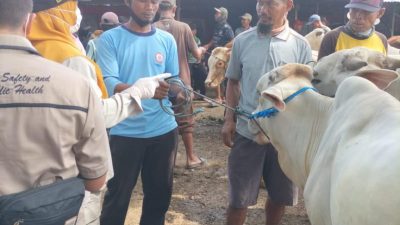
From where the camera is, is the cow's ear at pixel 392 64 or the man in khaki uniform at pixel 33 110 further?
the cow's ear at pixel 392 64

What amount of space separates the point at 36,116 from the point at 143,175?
1896mm

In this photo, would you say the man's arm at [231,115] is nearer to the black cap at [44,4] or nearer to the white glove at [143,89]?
the white glove at [143,89]

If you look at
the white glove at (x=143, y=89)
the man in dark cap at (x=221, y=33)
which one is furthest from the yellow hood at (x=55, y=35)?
the man in dark cap at (x=221, y=33)

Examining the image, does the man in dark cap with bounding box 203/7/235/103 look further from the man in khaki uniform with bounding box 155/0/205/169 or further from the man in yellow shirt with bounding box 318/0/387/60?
the man in yellow shirt with bounding box 318/0/387/60

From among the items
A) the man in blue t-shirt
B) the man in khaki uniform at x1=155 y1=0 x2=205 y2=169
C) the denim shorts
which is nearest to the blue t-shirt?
the man in blue t-shirt

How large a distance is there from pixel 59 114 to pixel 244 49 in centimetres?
192

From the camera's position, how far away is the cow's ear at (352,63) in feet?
9.20

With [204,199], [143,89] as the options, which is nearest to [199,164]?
[204,199]

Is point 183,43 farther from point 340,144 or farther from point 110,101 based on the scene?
point 340,144

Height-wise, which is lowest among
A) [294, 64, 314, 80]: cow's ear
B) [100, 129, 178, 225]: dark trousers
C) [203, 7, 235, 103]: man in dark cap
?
[203, 7, 235, 103]: man in dark cap

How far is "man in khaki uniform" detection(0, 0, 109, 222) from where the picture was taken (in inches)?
68.6

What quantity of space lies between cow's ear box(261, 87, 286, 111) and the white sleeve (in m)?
0.71

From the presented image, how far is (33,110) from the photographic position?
1764 millimetres

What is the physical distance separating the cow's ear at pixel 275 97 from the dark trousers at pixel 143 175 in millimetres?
1081
